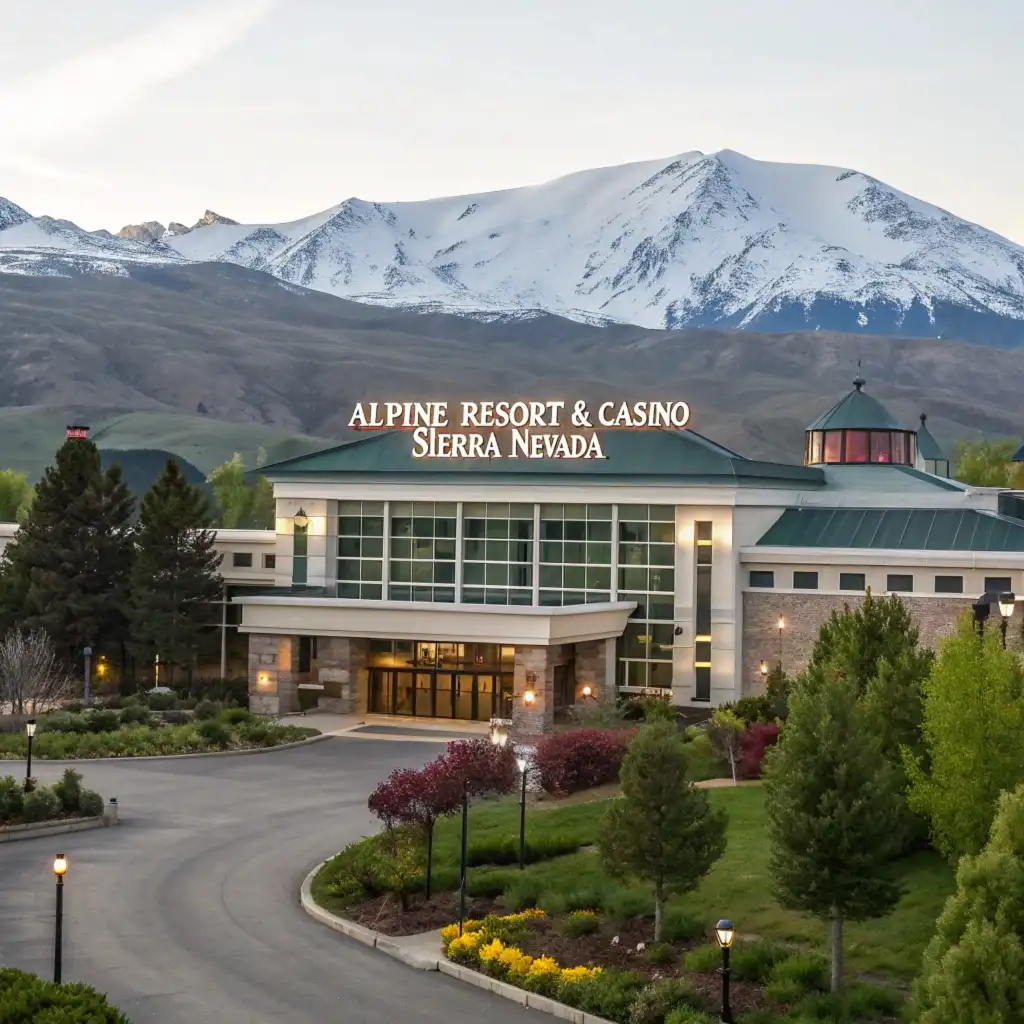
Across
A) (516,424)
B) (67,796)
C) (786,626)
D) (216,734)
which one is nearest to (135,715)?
(216,734)

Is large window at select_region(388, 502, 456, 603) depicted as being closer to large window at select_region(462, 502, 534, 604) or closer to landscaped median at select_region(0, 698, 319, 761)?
large window at select_region(462, 502, 534, 604)

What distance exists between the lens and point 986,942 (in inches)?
843

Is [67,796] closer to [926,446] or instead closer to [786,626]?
[786,626]

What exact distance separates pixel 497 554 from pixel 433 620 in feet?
20.6

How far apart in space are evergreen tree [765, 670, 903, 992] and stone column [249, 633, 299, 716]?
45084 millimetres

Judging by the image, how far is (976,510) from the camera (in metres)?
71.7

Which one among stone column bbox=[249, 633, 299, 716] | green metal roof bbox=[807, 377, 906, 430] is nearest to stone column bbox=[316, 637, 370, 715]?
stone column bbox=[249, 633, 299, 716]

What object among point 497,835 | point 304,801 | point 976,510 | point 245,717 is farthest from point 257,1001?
point 976,510

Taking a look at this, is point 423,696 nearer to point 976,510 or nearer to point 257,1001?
point 976,510

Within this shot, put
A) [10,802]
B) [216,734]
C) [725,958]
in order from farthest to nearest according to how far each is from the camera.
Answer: [216,734]
[10,802]
[725,958]

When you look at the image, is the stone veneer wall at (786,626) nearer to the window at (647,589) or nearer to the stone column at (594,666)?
the window at (647,589)

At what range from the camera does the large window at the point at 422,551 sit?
2977 inches

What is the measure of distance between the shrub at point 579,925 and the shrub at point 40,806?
18488 mm

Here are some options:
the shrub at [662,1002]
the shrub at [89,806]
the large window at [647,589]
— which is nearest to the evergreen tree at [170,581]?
the large window at [647,589]
